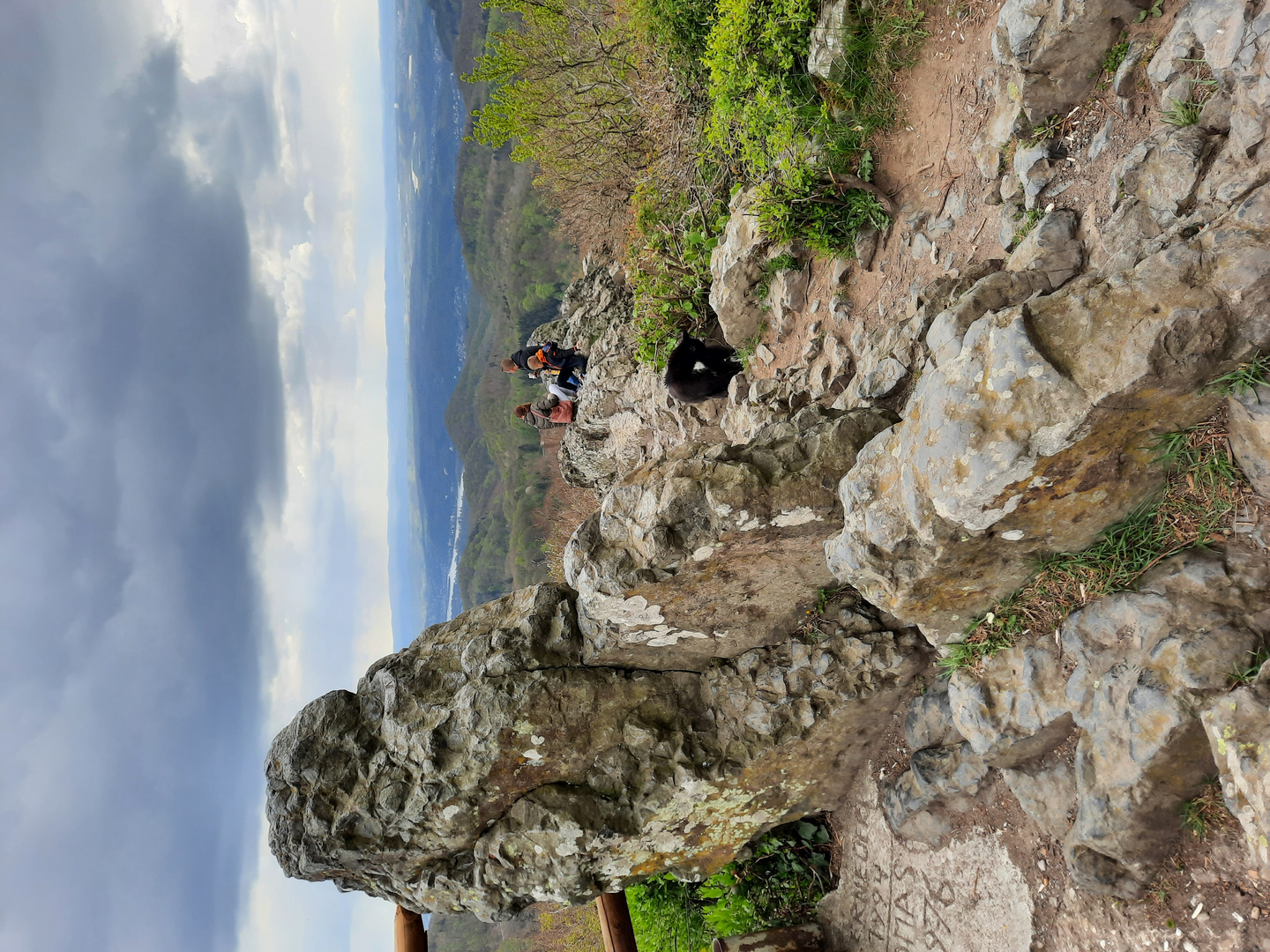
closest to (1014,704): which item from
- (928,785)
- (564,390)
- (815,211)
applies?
(928,785)

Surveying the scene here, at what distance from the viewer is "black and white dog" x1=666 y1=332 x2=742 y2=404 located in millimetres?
7594

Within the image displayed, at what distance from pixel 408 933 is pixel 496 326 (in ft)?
95.9

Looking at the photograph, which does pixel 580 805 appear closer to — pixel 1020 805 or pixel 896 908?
pixel 896 908

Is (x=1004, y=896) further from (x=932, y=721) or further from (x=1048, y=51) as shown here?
(x=1048, y=51)

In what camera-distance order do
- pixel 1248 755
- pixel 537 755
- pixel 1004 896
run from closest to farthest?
pixel 1248 755 < pixel 1004 896 < pixel 537 755

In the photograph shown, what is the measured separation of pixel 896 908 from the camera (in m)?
4.96

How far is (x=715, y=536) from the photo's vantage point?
399cm

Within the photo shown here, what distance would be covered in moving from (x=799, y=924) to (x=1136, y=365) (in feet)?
18.8

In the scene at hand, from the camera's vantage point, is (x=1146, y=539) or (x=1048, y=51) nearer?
(x=1146, y=539)

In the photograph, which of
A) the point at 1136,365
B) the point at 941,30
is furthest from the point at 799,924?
the point at 941,30

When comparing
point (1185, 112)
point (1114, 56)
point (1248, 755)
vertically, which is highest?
point (1114, 56)

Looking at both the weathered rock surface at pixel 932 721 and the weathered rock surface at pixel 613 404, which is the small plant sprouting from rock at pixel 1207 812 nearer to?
the weathered rock surface at pixel 932 721

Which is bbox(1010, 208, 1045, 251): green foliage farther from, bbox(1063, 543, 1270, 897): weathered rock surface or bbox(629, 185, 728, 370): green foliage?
bbox(629, 185, 728, 370): green foliage

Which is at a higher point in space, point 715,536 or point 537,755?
point 715,536
